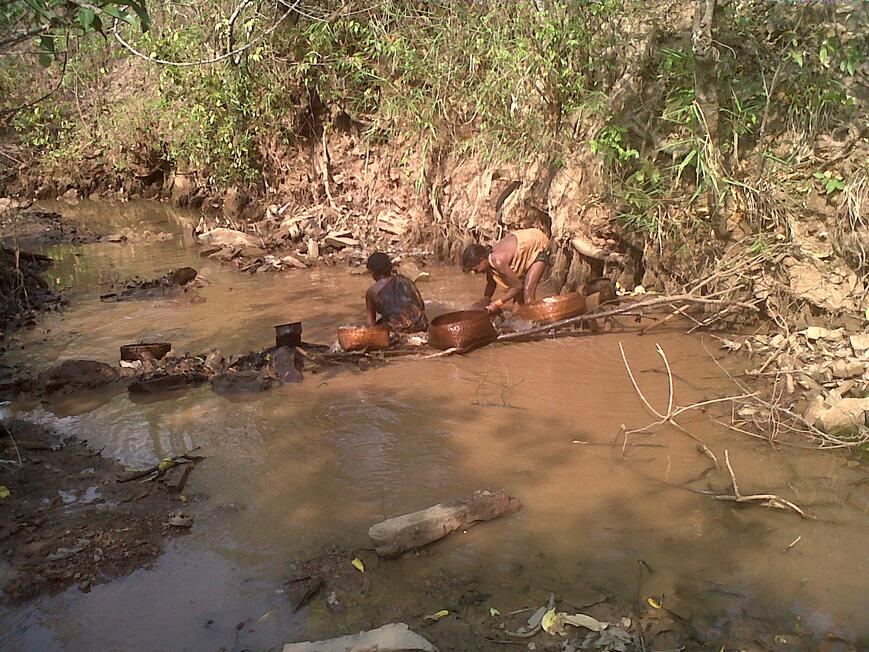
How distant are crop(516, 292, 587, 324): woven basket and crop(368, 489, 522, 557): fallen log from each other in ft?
9.70

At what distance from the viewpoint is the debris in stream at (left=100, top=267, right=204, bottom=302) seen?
30.5 feet

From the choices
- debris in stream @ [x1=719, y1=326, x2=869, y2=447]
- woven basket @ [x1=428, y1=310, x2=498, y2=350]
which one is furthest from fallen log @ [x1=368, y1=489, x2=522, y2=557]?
woven basket @ [x1=428, y1=310, x2=498, y2=350]

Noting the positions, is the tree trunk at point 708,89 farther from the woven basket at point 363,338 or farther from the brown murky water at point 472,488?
the woven basket at point 363,338

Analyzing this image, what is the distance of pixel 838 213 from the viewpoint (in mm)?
5582

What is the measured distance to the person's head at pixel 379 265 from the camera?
671 centimetres

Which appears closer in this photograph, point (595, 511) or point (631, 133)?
point (595, 511)

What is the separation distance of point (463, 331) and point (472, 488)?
7.67ft

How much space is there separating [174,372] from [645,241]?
4829mm

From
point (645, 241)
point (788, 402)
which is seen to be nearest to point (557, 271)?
point (645, 241)

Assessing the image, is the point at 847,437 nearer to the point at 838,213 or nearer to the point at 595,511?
the point at 595,511

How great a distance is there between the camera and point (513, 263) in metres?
7.35

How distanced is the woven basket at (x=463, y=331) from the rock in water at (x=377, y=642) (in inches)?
141

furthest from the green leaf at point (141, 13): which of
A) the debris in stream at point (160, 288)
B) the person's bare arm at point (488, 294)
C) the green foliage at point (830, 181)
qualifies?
the debris in stream at point (160, 288)

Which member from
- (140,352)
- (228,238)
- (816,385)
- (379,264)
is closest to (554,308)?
(379,264)
